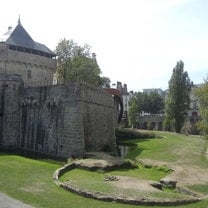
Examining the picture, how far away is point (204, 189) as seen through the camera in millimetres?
16453

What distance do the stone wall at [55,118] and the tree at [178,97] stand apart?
800 inches

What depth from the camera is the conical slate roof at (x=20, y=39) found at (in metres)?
41.3

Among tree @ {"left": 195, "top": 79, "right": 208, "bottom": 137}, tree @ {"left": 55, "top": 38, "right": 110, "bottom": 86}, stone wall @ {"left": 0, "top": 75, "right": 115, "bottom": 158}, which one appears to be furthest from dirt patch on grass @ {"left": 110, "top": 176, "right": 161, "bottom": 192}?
tree @ {"left": 55, "top": 38, "right": 110, "bottom": 86}

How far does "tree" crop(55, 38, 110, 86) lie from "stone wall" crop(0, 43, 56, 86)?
325cm

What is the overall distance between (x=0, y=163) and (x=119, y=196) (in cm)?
1084

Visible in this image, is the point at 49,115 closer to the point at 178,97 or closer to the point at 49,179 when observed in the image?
the point at 49,179

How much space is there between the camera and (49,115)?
1214 inches

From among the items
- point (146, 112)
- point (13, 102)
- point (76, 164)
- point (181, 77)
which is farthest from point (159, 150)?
point (146, 112)

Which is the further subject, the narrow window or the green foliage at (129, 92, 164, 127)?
the green foliage at (129, 92, 164, 127)

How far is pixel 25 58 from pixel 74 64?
304 inches

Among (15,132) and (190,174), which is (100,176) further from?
(15,132)

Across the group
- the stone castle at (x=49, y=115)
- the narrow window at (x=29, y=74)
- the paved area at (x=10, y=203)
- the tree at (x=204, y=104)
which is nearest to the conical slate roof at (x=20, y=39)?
the stone castle at (x=49, y=115)

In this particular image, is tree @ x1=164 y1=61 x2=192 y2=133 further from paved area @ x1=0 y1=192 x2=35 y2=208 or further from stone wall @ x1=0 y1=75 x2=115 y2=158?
paved area @ x1=0 y1=192 x2=35 y2=208

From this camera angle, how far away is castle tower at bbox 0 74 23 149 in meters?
34.7
